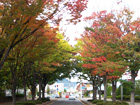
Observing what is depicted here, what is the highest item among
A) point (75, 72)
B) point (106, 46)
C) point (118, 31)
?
point (118, 31)

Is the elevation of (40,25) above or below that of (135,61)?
above

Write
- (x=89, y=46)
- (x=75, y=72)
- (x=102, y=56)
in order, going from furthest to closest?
(x=75, y=72)
(x=89, y=46)
(x=102, y=56)

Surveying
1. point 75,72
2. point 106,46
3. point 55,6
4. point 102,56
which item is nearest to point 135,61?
point 106,46

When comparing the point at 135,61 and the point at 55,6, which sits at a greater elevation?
the point at 55,6

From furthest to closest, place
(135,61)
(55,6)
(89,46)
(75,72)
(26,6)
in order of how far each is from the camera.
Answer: (75,72)
(89,46)
(135,61)
(55,6)
(26,6)

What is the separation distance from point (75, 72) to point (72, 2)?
3005 cm

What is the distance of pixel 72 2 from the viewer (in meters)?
12.2

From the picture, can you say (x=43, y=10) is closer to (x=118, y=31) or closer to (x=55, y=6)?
(x=55, y=6)

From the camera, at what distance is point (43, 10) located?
11406 millimetres

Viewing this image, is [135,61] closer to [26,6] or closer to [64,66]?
[26,6]

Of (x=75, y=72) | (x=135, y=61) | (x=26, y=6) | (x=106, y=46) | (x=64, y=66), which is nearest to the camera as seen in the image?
(x=26, y=6)

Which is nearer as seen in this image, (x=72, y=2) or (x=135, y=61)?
(x=72, y=2)

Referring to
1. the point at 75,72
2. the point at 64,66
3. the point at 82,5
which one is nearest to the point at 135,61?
the point at 82,5

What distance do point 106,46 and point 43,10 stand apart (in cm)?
825
